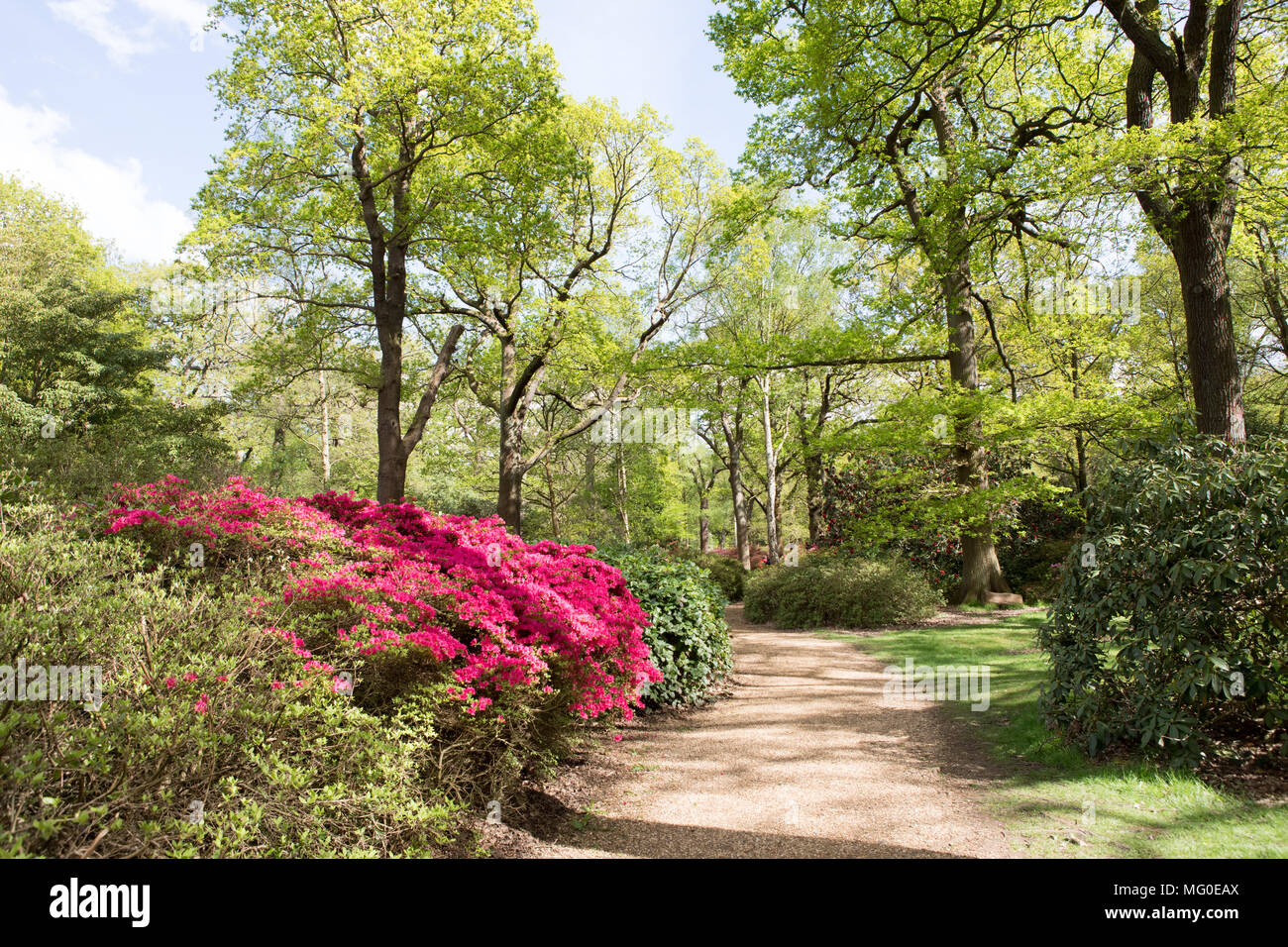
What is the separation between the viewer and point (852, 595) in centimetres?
1363

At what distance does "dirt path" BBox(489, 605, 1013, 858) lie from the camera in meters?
3.94

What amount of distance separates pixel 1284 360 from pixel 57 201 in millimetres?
43566

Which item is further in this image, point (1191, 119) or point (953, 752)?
point (1191, 119)

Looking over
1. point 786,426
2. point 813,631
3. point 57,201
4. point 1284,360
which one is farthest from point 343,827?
point 57,201

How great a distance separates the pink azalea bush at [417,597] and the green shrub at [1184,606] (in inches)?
139

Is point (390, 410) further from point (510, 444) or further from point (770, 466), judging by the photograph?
point (770, 466)

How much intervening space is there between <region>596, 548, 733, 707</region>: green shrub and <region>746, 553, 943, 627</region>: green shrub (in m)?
5.86

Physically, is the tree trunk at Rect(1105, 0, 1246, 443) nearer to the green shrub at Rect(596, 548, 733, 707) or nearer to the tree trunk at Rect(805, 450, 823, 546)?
the green shrub at Rect(596, 548, 733, 707)

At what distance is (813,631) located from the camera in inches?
524

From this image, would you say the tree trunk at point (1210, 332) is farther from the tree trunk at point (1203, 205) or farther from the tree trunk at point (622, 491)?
the tree trunk at point (622, 491)

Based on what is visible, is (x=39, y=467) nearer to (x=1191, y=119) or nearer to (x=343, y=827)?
(x=343, y=827)

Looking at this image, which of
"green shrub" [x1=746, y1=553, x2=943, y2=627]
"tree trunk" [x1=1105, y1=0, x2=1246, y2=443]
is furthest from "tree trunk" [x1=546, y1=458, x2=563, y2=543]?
"tree trunk" [x1=1105, y1=0, x2=1246, y2=443]

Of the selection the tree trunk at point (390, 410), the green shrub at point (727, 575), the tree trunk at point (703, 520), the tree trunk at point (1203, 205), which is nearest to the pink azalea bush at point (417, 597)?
the tree trunk at point (1203, 205)

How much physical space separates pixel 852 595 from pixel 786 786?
932 cm
